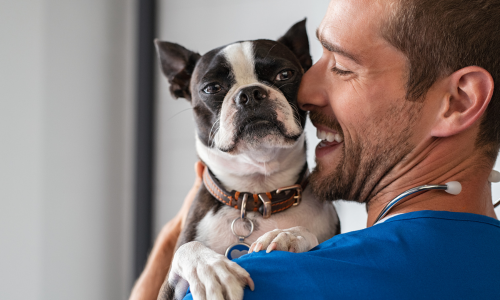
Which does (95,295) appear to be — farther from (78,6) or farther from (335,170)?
(335,170)

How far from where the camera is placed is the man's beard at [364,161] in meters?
1.35

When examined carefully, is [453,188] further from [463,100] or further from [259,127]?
[259,127]

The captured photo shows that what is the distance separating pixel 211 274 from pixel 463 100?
0.92 meters

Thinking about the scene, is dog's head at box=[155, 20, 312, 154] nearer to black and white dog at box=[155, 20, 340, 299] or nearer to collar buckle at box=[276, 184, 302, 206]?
black and white dog at box=[155, 20, 340, 299]

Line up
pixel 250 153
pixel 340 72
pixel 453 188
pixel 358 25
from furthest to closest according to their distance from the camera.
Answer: pixel 250 153, pixel 340 72, pixel 358 25, pixel 453 188

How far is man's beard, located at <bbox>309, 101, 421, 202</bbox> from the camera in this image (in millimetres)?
1347

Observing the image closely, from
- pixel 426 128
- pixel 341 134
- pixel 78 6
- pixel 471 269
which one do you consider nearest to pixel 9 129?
pixel 78 6

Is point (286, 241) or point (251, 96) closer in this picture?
point (286, 241)

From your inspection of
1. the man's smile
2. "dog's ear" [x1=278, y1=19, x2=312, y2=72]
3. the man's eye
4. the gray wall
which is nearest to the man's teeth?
the man's smile

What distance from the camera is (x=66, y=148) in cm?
332

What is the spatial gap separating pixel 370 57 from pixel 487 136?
446mm

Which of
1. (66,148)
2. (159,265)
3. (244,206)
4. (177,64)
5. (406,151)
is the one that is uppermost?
(177,64)

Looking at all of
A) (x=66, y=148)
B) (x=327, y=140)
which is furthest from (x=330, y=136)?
(x=66, y=148)

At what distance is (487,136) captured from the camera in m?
1.32
